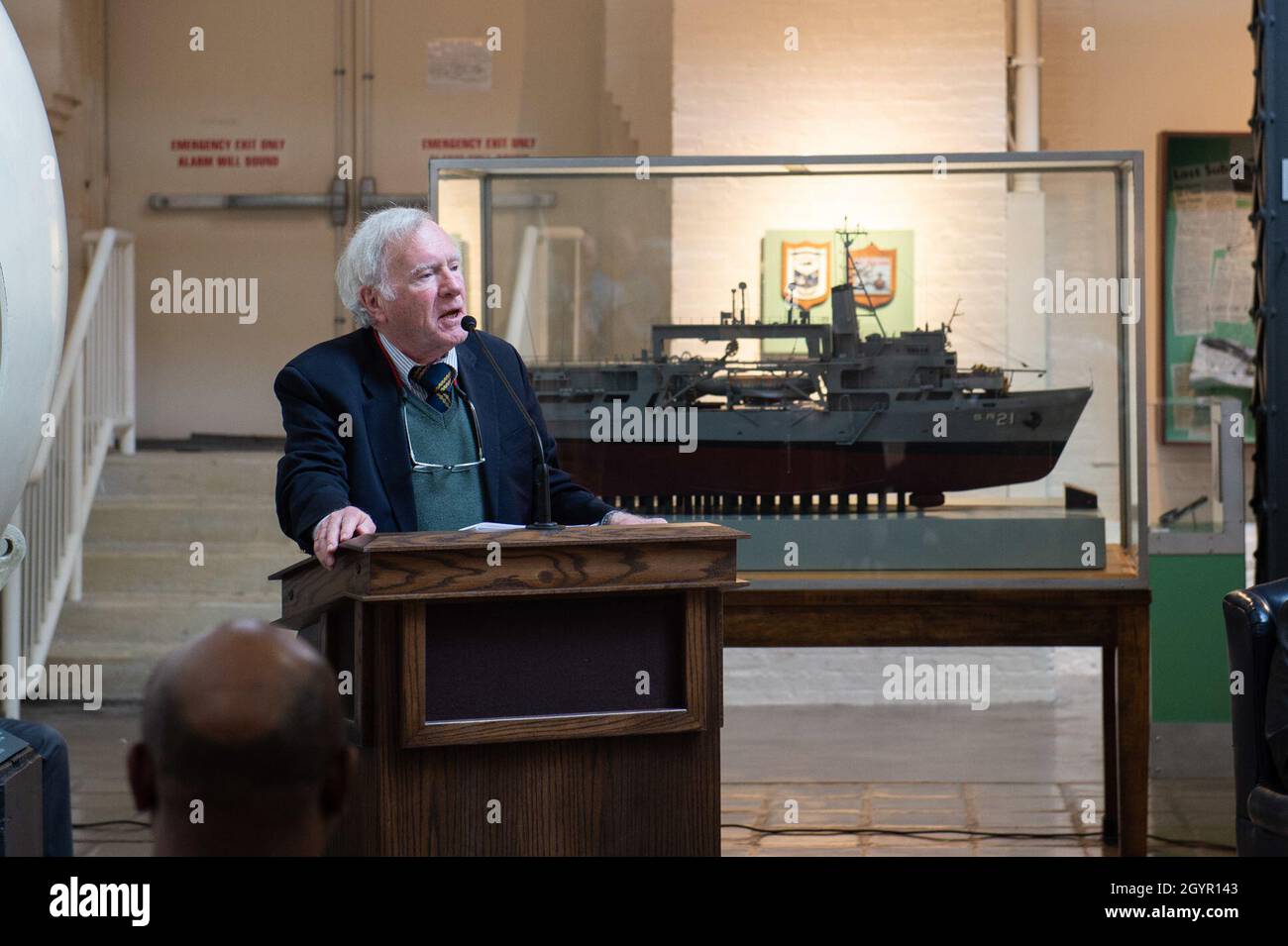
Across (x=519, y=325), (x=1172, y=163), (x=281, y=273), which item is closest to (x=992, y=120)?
(x=1172, y=163)

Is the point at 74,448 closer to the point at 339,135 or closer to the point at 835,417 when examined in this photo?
the point at 339,135

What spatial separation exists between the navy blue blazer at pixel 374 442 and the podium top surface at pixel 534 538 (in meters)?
0.38

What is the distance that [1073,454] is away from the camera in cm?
426

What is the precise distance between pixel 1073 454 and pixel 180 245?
5927 mm

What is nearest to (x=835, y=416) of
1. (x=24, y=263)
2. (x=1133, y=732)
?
(x=1133, y=732)

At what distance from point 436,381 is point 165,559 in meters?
4.67

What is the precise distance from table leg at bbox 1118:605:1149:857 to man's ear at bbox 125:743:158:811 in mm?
3376

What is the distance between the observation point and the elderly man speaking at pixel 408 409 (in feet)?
8.39

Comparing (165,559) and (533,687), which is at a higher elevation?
(533,687)

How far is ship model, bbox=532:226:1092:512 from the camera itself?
4266mm

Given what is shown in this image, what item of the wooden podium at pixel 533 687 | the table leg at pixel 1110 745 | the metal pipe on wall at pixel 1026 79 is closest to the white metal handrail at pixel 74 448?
the table leg at pixel 1110 745

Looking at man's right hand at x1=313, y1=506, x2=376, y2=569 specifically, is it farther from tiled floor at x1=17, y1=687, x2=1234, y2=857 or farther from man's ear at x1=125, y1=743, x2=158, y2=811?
tiled floor at x1=17, y1=687, x2=1234, y2=857

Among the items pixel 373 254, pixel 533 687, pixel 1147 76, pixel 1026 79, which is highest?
pixel 1147 76

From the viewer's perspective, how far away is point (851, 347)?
14.0 ft
